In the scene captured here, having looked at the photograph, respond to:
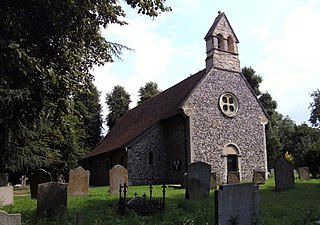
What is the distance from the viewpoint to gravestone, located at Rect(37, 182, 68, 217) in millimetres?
8984

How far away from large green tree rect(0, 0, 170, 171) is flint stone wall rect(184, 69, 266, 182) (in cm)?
1230

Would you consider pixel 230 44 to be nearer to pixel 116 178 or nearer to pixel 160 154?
pixel 160 154

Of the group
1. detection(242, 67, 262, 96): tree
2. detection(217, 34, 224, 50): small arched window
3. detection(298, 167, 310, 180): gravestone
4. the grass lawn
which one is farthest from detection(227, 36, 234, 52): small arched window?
detection(242, 67, 262, 96): tree

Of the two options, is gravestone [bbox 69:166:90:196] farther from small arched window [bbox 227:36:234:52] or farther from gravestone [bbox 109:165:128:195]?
small arched window [bbox 227:36:234:52]

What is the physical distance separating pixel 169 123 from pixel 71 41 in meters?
14.9

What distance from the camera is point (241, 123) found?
23781mm

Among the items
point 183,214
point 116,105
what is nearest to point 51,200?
point 183,214

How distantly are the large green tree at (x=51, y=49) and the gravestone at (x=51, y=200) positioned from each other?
221 cm

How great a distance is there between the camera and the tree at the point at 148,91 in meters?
47.7

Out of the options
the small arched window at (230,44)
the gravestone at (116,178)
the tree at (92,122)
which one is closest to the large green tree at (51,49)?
the gravestone at (116,178)

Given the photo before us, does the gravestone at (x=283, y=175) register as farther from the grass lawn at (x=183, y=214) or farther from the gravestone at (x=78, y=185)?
the gravestone at (x=78, y=185)

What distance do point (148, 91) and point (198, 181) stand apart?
3641cm

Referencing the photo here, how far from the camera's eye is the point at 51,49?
9.73 meters

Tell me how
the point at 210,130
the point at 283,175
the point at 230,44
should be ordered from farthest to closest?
the point at 230,44, the point at 210,130, the point at 283,175
